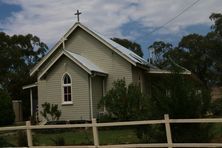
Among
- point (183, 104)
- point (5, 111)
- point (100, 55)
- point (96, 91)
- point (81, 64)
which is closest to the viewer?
point (183, 104)

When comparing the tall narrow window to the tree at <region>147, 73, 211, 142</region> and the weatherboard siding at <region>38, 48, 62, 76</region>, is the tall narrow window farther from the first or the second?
the tree at <region>147, 73, 211, 142</region>

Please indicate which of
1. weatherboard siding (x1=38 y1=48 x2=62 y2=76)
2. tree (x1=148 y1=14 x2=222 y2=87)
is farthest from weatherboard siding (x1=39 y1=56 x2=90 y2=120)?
tree (x1=148 y1=14 x2=222 y2=87)

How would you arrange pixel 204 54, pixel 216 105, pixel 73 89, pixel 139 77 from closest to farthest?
pixel 216 105 < pixel 73 89 < pixel 139 77 < pixel 204 54

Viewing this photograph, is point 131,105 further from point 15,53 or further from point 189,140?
point 15,53

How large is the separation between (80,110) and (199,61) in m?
53.9

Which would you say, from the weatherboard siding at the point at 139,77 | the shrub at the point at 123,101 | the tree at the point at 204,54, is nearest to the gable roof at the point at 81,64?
the weatherboard siding at the point at 139,77

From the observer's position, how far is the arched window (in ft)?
98.8

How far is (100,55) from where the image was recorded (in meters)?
32.0

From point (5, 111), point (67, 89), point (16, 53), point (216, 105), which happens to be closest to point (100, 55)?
point (67, 89)

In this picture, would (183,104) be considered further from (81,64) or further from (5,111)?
(5,111)

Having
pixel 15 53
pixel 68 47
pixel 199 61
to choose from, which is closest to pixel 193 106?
pixel 68 47

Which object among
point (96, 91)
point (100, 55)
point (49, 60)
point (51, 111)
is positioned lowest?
point (51, 111)

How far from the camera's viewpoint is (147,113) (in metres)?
16.2

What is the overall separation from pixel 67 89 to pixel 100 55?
3.50 meters
